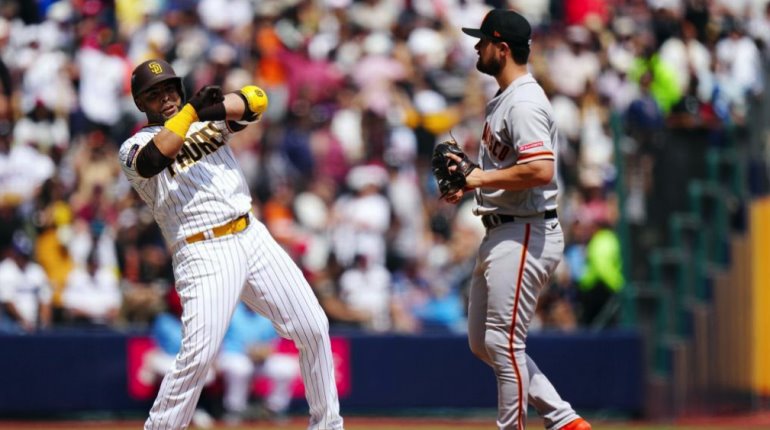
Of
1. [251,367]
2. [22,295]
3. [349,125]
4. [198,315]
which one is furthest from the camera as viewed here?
[349,125]

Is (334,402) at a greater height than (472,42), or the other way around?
Answer: (472,42)

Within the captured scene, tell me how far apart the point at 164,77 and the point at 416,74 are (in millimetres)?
8762

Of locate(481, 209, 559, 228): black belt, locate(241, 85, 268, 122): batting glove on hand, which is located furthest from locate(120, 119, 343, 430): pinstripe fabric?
locate(481, 209, 559, 228): black belt

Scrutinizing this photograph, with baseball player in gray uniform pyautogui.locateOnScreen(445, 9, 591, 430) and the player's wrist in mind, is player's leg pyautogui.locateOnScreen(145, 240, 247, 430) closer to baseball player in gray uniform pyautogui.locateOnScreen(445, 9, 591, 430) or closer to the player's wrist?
the player's wrist

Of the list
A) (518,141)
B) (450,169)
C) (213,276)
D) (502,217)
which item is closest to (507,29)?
(518,141)

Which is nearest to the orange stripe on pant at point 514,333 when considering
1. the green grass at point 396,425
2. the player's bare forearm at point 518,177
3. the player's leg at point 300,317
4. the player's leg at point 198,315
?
the player's bare forearm at point 518,177

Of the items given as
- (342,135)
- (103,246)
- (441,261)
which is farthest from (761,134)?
(103,246)

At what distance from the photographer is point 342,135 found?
1385 centimetres

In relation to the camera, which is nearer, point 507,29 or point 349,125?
point 507,29

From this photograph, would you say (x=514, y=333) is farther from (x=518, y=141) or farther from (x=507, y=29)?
(x=507, y=29)

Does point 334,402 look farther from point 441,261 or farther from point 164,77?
point 441,261

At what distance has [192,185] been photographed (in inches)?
249

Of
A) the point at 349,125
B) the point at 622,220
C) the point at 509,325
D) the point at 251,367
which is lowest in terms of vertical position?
the point at 251,367

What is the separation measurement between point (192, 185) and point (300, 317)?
81 cm
